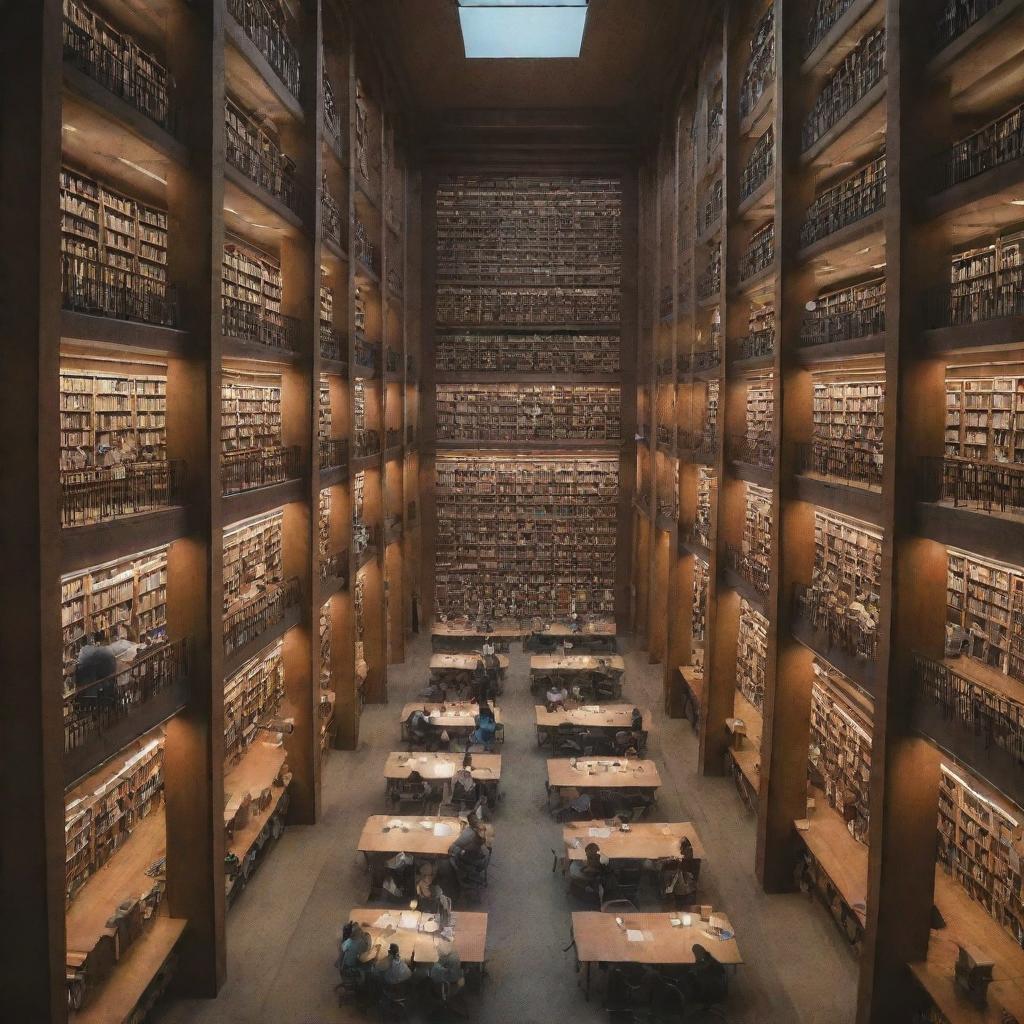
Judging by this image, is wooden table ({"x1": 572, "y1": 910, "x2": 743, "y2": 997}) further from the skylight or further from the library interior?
the skylight

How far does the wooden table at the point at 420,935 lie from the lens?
779cm

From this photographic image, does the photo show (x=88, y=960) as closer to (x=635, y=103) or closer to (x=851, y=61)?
(x=851, y=61)

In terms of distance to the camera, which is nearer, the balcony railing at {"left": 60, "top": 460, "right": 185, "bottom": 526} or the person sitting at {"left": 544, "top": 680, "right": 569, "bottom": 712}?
the balcony railing at {"left": 60, "top": 460, "right": 185, "bottom": 526}

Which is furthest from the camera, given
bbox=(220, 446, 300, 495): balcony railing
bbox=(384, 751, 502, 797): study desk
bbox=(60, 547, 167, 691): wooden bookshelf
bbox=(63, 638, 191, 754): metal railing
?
bbox=(384, 751, 502, 797): study desk

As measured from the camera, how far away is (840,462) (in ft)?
30.3

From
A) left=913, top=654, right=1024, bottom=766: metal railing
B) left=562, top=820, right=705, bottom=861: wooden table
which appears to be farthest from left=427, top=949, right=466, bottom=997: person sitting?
left=913, top=654, right=1024, bottom=766: metal railing

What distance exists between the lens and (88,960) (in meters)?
6.86

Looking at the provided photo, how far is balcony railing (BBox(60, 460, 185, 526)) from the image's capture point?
6465mm

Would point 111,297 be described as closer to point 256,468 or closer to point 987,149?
point 256,468

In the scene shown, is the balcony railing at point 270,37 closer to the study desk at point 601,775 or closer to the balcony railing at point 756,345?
the balcony railing at point 756,345

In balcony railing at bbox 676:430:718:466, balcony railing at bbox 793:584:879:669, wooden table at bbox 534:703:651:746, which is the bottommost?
wooden table at bbox 534:703:651:746

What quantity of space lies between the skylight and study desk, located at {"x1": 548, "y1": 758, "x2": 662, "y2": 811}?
38.8 ft

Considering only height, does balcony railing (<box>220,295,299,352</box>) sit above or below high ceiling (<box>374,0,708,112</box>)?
below

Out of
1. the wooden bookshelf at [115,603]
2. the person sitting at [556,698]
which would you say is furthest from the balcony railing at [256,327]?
the person sitting at [556,698]
